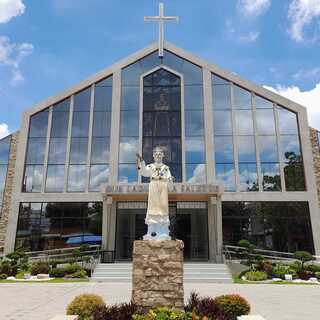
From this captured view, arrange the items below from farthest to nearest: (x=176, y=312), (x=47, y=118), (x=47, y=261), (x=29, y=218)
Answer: (x=47, y=118) < (x=29, y=218) < (x=47, y=261) < (x=176, y=312)

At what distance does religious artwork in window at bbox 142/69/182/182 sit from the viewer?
86.3ft

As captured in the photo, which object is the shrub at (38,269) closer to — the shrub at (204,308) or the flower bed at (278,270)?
the flower bed at (278,270)

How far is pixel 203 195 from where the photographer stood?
78.1ft

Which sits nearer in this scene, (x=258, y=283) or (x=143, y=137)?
(x=258, y=283)

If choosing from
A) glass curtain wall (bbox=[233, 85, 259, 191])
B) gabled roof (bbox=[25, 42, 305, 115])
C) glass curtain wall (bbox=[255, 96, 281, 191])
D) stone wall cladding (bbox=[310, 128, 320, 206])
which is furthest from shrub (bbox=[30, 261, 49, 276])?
stone wall cladding (bbox=[310, 128, 320, 206])

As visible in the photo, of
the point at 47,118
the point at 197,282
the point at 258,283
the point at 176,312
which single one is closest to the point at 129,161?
the point at 47,118

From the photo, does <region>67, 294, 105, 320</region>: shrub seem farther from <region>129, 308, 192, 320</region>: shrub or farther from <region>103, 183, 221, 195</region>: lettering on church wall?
<region>103, 183, 221, 195</region>: lettering on church wall

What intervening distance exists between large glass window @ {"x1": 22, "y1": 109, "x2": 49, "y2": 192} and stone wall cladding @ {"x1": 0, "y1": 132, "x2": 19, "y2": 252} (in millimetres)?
1125

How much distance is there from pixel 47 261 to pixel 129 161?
9.28 meters

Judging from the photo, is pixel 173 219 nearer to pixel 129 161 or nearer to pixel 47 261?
pixel 129 161

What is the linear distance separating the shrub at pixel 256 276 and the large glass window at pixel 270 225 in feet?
13.4

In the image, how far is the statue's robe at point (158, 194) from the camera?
935cm

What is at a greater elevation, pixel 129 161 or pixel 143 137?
pixel 143 137

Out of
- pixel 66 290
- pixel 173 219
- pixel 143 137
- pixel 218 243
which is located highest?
pixel 143 137
